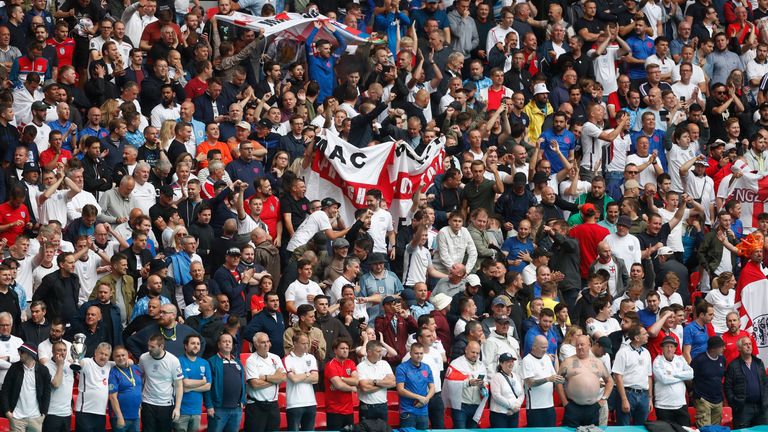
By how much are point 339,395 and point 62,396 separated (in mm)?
2959

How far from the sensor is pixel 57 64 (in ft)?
73.7

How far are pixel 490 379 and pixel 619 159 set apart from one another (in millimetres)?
6128

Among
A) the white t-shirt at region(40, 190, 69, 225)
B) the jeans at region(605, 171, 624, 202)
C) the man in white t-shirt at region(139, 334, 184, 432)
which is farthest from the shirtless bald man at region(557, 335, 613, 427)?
the white t-shirt at region(40, 190, 69, 225)

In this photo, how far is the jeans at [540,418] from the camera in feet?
59.2

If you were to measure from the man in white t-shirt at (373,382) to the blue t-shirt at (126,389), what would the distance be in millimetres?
2369

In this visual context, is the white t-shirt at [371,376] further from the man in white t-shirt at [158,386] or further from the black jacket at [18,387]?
the black jacket at [18,387]

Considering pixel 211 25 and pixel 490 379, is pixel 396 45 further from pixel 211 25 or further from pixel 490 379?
pixel 490 379

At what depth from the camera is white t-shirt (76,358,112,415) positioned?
1636 centimetres

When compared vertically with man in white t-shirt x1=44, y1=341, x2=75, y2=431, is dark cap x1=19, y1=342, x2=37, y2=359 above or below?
above

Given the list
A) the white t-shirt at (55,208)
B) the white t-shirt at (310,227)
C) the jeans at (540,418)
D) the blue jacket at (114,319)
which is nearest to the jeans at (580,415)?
the jeans at (540,418)

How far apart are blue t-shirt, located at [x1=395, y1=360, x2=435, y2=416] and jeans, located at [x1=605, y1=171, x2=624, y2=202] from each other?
20.1 feet

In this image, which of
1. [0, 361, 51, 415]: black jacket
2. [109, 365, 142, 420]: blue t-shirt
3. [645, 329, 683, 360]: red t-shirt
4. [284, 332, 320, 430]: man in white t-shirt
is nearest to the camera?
[0, 361, 51, 415]: black jacket

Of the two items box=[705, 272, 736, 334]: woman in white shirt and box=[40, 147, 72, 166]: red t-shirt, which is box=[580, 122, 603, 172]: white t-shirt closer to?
box=[705, 272, 736, 334]: woman in white shirt

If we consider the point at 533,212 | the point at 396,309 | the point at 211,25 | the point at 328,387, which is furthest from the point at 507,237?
the point at 211,25
